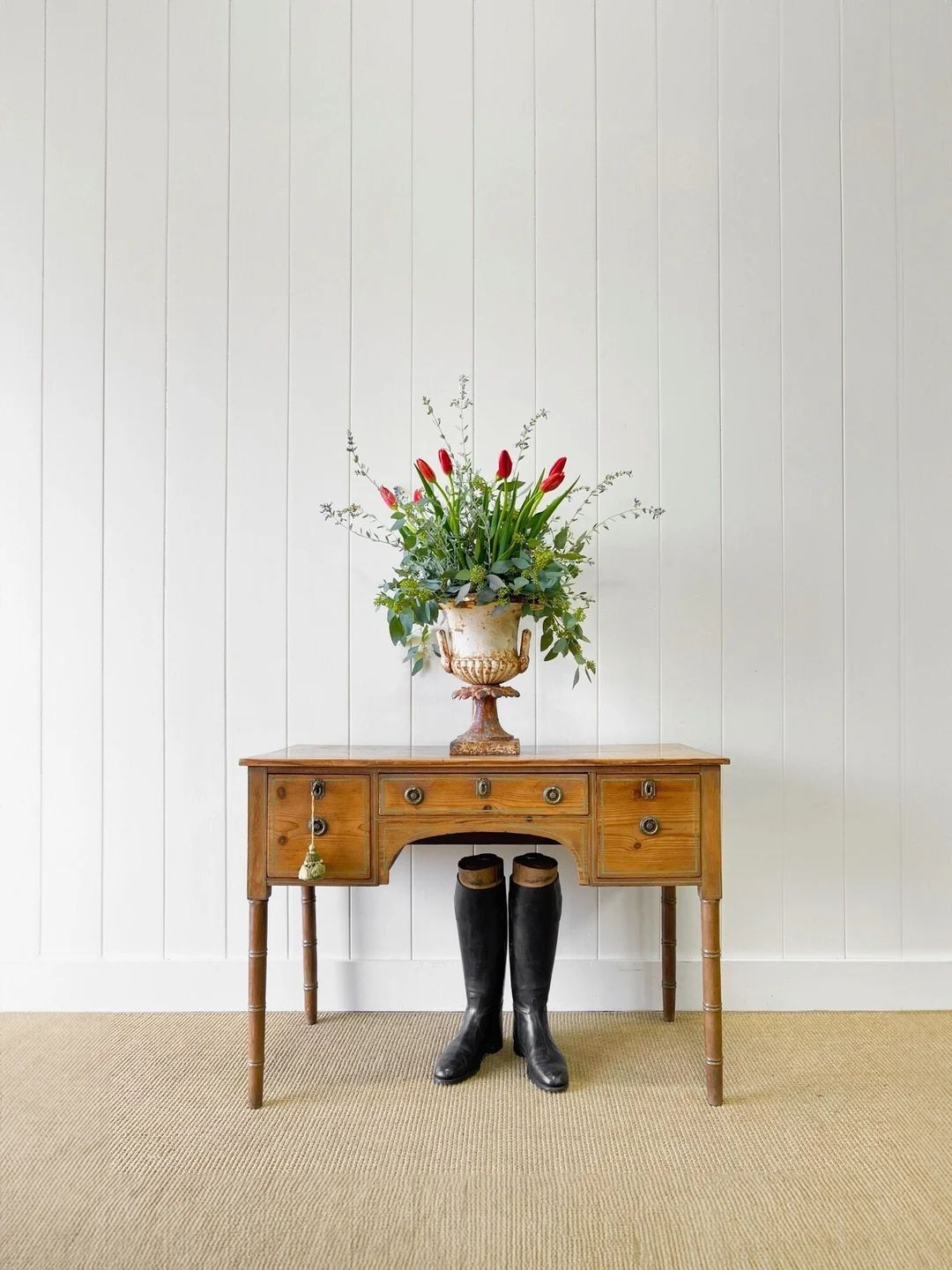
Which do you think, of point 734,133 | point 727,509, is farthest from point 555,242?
point 727,509

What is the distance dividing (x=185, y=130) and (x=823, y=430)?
1.77m

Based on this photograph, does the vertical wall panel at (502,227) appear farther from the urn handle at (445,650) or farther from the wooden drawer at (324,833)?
the wooden drawer at (324,833)

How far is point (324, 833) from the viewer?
1631 mm

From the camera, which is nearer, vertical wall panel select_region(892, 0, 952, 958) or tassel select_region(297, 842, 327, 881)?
tassel select_region(297, 842, 327, 881)

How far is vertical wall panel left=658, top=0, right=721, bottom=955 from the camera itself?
214 cm

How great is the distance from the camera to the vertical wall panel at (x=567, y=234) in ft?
7.05

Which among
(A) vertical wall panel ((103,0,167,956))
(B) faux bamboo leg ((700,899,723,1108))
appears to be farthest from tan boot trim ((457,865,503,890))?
(A) vertical wall panel ((103,0,167,956))

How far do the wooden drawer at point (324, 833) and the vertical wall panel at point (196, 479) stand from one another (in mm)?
563

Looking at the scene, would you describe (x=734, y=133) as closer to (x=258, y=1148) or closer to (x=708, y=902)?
(x=708, y=902)

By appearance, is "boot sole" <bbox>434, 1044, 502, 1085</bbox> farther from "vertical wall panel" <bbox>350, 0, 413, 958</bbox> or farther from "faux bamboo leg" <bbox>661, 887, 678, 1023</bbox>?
"vertical wall panel" <bbox>350, 0, 413, 958</bbox>

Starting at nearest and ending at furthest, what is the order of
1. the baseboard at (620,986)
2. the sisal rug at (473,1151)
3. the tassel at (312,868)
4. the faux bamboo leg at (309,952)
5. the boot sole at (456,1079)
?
the sisal rug at (473,1151) < the tassel at (312,868) < the boot sole at (456,1079) < the faux bamboo leg at (309,952) < the baseboard at (620,986)

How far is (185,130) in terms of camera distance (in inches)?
85.7

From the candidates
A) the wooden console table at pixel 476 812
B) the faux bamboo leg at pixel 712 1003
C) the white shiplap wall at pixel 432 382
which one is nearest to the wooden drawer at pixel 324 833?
the wooden console table at pixel 476 812

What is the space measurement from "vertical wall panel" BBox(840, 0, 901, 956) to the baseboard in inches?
3.3
